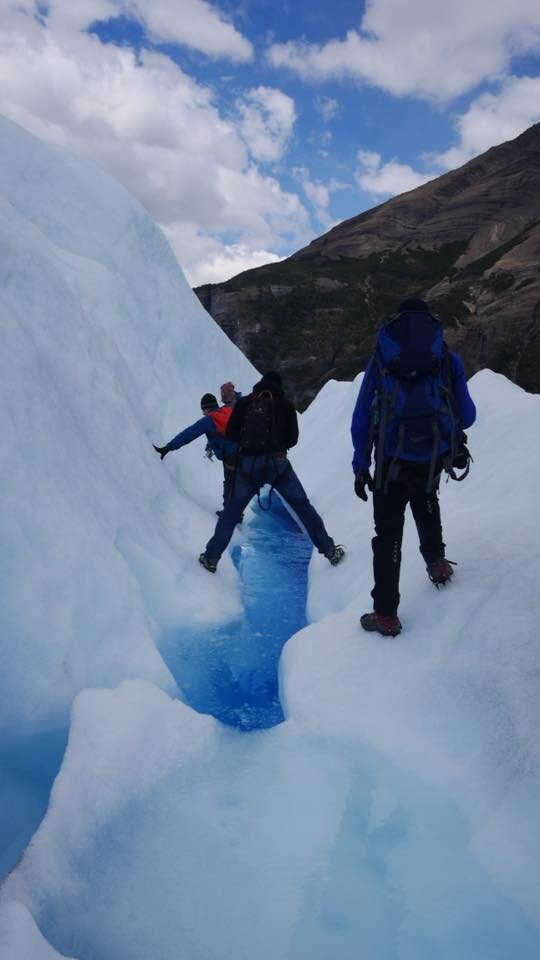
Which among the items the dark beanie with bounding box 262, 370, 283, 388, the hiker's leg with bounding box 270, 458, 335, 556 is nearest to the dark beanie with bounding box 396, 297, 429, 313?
the dark beanie with bounding box 262, 370, 283, 388

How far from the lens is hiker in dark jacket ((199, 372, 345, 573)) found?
5355 millimetres

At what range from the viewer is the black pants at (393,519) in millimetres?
3430

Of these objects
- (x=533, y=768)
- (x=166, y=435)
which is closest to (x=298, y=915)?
(x=533, y=768)

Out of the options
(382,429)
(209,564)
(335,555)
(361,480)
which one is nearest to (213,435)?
(209,564)

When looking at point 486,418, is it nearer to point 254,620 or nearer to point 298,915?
point 254,620

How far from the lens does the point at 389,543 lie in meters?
3.50

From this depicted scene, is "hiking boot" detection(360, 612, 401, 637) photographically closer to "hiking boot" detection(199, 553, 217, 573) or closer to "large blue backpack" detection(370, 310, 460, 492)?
"large blue backpack" detection(370, 310, 460, 492)

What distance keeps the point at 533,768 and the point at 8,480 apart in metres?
3.06

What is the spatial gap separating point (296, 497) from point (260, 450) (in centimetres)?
66

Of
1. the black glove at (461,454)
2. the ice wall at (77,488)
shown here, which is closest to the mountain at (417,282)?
the ice wall at (77,488)

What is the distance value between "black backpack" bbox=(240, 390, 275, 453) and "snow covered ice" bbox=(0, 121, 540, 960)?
122 centimetres

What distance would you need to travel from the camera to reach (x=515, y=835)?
228 cm

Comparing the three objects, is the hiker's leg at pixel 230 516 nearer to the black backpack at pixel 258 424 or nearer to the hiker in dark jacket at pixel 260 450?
the hiker in dark jacket at pixel 260 450

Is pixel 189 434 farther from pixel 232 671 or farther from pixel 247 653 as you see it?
pixel 232 671
